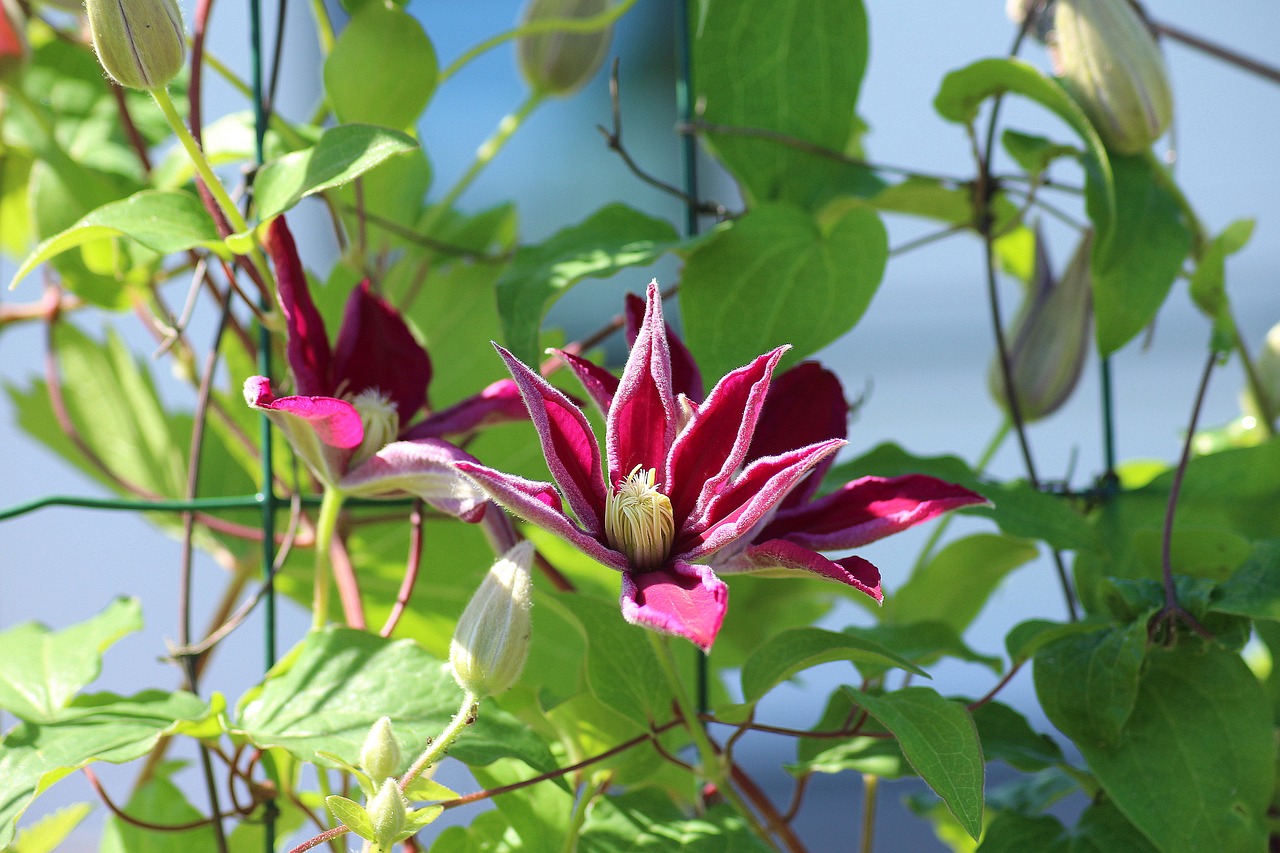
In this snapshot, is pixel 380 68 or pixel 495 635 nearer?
pixel 495 635

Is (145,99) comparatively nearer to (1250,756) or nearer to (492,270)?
(492,270)

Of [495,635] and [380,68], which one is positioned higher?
[380,68]

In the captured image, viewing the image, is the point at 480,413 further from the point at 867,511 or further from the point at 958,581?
the point at 958,581

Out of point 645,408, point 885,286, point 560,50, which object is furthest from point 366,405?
point 885,286

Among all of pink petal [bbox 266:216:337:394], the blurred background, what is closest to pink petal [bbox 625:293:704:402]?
pink petal [bbox 266:216:337:394]

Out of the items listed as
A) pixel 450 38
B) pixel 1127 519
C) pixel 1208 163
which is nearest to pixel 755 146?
pixel 1127 519

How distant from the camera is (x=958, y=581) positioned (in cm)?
51

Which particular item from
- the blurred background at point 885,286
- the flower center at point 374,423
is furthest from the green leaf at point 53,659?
the blurred background at point 885,286

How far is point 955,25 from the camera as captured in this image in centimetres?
195

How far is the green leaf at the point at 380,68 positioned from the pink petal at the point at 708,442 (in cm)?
19

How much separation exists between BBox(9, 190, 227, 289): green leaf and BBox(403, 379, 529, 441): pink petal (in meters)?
0.09

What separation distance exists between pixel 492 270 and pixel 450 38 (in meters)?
1.76

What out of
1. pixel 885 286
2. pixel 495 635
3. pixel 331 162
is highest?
pixel 331 162

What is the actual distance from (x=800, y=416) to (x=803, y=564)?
3.5 inches
